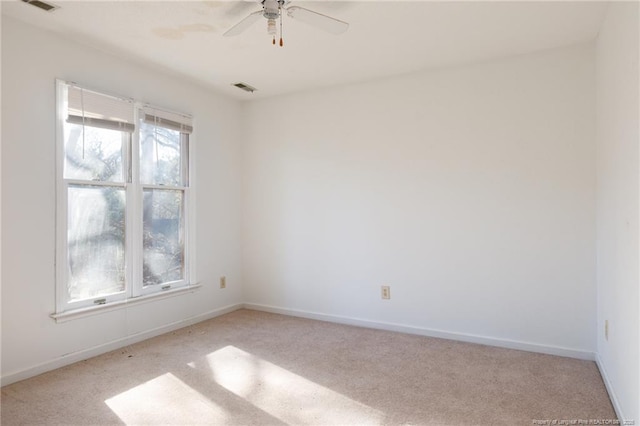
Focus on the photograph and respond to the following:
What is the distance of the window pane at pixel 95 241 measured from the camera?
292cm

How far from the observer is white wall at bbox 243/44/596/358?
298 cm

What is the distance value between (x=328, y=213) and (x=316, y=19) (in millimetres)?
2139

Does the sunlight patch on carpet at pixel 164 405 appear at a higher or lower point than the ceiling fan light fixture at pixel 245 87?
lower

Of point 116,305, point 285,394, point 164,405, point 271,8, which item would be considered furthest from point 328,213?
point 164,405

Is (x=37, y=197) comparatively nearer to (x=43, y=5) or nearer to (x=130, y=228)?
(x=130, y=228)

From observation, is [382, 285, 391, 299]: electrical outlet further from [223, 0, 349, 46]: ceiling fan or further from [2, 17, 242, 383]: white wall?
[223, 0, 349, 46]: ceiling fan

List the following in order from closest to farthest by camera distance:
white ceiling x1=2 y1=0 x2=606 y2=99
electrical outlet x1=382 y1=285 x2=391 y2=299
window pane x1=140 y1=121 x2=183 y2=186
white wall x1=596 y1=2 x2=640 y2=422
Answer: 1. white wall x1=596 y1=2 x2=640 y2=422
2. white ceiling x1=2 y1=0 x2=606 y2=99
3. window pane x1=140 y1=121 x2=183 y2=186
4. electrical outlet x1=382 y1=285 x2=391 y2=299

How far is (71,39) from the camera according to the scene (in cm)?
288

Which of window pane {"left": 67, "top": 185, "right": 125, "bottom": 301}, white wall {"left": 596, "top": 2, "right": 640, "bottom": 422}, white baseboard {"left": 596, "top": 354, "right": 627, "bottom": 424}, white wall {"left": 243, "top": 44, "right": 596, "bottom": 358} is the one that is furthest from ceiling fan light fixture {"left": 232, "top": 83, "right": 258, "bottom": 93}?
white baseboard {"left": 596, "top": 354, "right": 627, "bottom": 424}

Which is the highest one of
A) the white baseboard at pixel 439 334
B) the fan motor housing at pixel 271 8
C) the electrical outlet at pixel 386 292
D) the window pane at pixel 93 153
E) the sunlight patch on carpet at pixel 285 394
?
the fan motor housing at pixel 271 8

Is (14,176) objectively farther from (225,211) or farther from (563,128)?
(563,128)

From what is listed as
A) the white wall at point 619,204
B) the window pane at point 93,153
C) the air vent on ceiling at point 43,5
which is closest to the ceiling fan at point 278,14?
the air vent on ceiling at point 43,5

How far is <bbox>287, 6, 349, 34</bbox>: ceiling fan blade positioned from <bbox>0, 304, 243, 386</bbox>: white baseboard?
284 cm

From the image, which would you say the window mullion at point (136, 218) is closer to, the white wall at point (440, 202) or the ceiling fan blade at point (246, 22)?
the white wall at point (440, 202)
